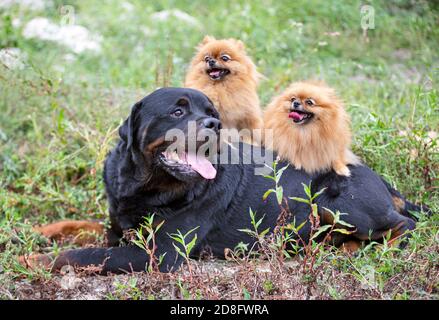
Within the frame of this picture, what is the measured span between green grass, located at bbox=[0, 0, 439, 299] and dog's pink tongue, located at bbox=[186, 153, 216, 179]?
0.90 metres

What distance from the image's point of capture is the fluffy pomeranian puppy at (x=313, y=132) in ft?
15.6

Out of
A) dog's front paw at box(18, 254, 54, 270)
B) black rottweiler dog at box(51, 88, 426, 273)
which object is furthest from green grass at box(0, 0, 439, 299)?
black rottweiler dog at box(51, 88, 426, 273)

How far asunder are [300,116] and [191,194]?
3.41 ft

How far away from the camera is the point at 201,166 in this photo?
443 centimetres

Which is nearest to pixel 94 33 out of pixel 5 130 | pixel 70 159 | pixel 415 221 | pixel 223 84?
pixel 5 130

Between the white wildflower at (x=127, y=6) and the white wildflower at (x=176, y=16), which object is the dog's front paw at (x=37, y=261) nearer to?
the white wildflower at (x=176, y=16)

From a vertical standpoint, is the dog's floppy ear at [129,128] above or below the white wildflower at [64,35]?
below

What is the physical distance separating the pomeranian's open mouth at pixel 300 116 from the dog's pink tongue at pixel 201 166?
0.78 m

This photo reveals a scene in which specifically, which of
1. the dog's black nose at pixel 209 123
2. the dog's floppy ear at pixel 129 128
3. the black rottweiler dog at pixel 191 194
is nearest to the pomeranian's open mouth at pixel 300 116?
the black rottweiler dog at pixel 191 194

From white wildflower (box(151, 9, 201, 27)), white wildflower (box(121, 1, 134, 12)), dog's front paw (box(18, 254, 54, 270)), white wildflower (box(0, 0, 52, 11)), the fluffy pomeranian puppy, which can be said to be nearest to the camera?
dog's front paw (box(18, 254, 54, 270))

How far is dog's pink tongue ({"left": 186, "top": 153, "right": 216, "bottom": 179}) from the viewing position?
439 centimetres

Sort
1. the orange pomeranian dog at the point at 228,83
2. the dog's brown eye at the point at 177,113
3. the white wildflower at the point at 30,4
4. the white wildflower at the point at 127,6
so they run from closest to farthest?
the dog's brown eye at the point at 177,113, the orange pomeranian dog at the point at 228,83, the white wildflower at the point at 30,4, the white wildflower at the point at 127,6

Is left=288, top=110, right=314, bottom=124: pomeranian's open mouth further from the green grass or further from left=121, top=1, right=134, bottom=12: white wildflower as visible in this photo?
left=121, top=1, right=134, bottom=12: white wildflower
